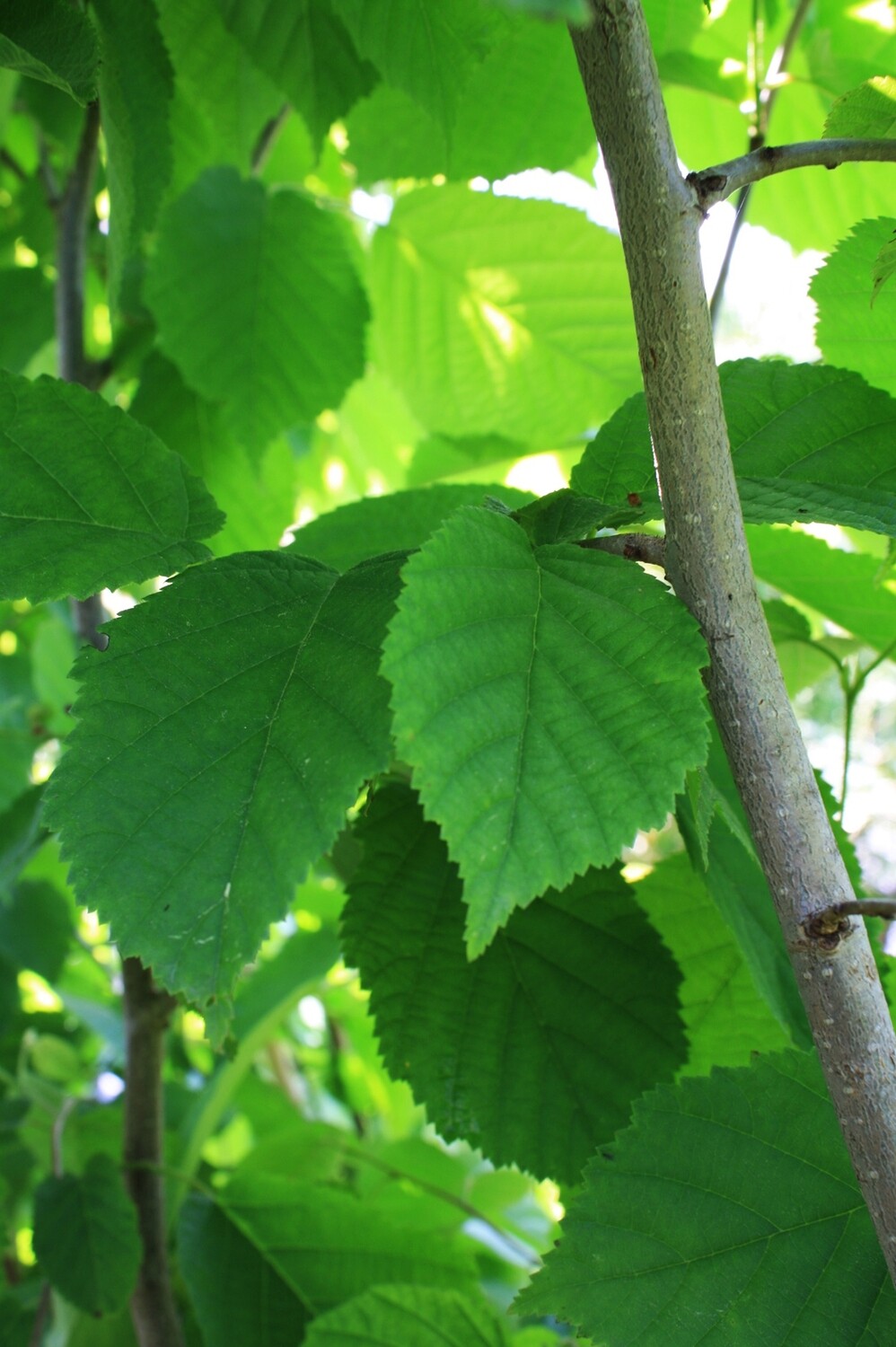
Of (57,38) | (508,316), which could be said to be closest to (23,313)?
(508,316)

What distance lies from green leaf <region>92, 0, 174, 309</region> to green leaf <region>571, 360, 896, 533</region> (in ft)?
0.76

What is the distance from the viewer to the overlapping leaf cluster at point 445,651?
0.27 m

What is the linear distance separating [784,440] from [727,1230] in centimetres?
24

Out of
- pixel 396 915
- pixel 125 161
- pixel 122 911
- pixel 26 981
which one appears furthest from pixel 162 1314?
pixel 26 981

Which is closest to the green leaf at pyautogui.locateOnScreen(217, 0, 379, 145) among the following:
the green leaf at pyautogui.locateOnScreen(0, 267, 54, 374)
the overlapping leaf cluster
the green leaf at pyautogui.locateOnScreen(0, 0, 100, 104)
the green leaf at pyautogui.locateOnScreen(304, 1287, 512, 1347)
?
the overlapping leaf cluster

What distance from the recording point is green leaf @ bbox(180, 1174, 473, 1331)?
0.63 metres

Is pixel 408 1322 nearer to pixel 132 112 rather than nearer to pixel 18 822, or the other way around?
pixel 18 822

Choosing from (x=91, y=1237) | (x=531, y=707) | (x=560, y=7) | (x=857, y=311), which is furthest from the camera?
(x=91, y=1237)

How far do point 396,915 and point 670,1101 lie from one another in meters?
0.12

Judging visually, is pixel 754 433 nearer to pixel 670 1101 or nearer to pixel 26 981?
pixel 670 1101

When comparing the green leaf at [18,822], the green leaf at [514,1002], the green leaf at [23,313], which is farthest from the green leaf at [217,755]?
the green leaf at [23,313]

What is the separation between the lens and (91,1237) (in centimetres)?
60

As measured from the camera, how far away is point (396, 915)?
417 millimetres

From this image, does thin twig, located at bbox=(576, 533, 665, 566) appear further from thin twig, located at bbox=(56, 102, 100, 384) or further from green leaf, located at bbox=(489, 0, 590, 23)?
thin twig, located at bbox=(56, 102, 100, 384)
